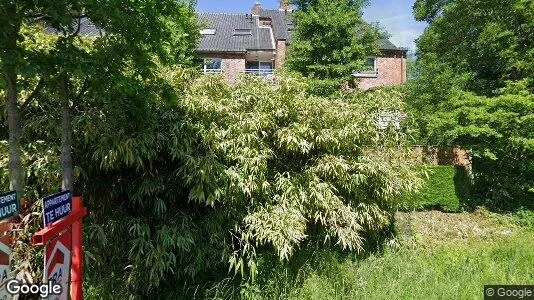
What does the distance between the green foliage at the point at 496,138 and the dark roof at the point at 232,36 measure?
10.8 meters

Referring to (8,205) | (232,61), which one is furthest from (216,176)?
(232,61)

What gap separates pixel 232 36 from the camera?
60.5 ft

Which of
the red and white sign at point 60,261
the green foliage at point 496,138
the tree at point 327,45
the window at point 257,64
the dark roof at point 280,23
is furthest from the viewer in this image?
the window at point 257,64

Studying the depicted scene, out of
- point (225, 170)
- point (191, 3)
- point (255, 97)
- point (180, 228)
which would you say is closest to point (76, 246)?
point (180, 228)

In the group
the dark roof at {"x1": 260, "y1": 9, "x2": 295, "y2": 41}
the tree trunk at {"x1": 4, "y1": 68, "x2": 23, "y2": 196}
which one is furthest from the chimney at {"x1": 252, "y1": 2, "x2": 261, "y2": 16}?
the tree trunk at {"x1": 4, "y1": 68, "x2": 23, "y2": 196}

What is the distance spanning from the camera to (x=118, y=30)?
10.4ft

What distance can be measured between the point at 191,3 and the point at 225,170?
822cm

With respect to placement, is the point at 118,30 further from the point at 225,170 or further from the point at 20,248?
the point at 20,248

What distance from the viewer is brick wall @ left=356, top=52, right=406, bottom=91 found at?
17859 mm

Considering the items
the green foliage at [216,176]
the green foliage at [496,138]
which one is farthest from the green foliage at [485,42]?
the green foliage at [216,176]

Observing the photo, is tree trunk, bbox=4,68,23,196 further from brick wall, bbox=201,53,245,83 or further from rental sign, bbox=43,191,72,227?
brick wall, bbox=201,53,245,83

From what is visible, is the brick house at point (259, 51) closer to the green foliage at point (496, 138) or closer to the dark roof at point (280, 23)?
the dark roof at point (280, 23)

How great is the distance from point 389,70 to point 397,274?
14730mm

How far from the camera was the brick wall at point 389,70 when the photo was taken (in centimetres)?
1786
